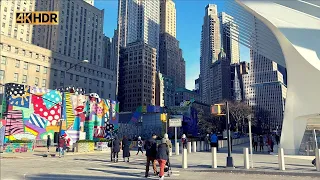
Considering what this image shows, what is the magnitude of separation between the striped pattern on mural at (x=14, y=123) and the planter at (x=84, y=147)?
1158cm

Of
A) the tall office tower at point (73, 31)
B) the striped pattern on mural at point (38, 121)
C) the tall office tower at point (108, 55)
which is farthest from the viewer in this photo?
the tall office tower at point (108, 55)

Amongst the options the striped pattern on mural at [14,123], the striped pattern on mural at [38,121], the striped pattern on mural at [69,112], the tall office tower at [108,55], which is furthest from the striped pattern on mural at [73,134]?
the tall office tower at [108,55]

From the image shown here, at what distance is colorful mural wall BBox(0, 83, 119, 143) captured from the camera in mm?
34562

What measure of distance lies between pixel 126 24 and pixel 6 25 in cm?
10962

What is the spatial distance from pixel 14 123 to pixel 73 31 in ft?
279

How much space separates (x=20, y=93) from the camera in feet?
116

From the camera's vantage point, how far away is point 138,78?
15138cm

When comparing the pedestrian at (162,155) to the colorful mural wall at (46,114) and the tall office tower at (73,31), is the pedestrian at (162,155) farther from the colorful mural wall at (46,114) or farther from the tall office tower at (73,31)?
the tall office tower at (73,31)

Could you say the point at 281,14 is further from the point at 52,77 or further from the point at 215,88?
the point at 215,88

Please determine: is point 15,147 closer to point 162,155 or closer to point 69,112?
point 69,112

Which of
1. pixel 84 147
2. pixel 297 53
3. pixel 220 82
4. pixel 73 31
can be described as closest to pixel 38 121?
pixel 84 147

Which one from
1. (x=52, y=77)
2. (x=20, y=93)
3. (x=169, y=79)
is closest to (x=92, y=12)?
(x=52, y=77)

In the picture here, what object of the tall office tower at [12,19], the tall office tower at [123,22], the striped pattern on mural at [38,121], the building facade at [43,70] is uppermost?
the tall office tower at [123,22]

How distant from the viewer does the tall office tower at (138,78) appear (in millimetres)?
149000
